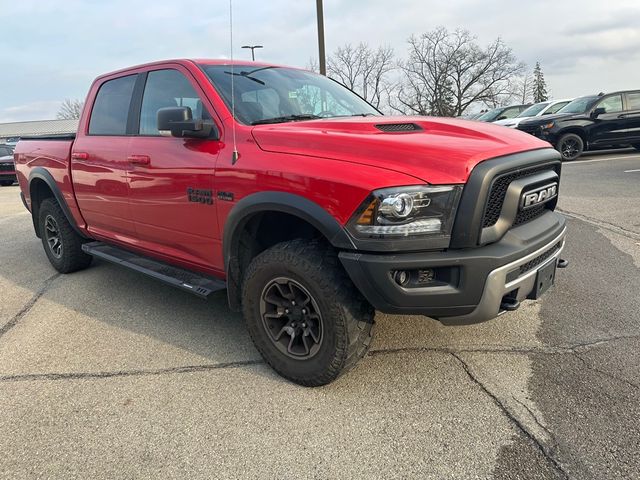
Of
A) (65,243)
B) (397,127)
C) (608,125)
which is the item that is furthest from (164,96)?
(608,125)

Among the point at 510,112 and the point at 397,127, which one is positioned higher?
the point at 510,112

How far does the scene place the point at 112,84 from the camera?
427 centimetres

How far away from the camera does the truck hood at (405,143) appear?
7.41 feet

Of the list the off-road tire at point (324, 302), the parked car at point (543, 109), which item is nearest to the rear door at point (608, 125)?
the parked car at point (543, 109)

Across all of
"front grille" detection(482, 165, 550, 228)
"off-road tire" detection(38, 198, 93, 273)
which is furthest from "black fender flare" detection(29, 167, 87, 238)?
"front grille" detection(482, 165, 550, 228)

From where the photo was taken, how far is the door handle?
344 cm

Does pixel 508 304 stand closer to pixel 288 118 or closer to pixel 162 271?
pixel 288 118

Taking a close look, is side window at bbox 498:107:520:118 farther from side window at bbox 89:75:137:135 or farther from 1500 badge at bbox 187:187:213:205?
1500 badge at bbox 187:187:213:205

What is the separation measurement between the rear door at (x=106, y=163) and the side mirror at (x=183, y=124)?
2.87ft

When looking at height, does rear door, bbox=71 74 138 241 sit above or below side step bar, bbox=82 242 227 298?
above

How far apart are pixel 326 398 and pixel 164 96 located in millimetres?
2536

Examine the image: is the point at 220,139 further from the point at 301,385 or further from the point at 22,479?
the point at 22,479

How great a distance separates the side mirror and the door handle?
0.55 m

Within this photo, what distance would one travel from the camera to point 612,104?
1258cm
